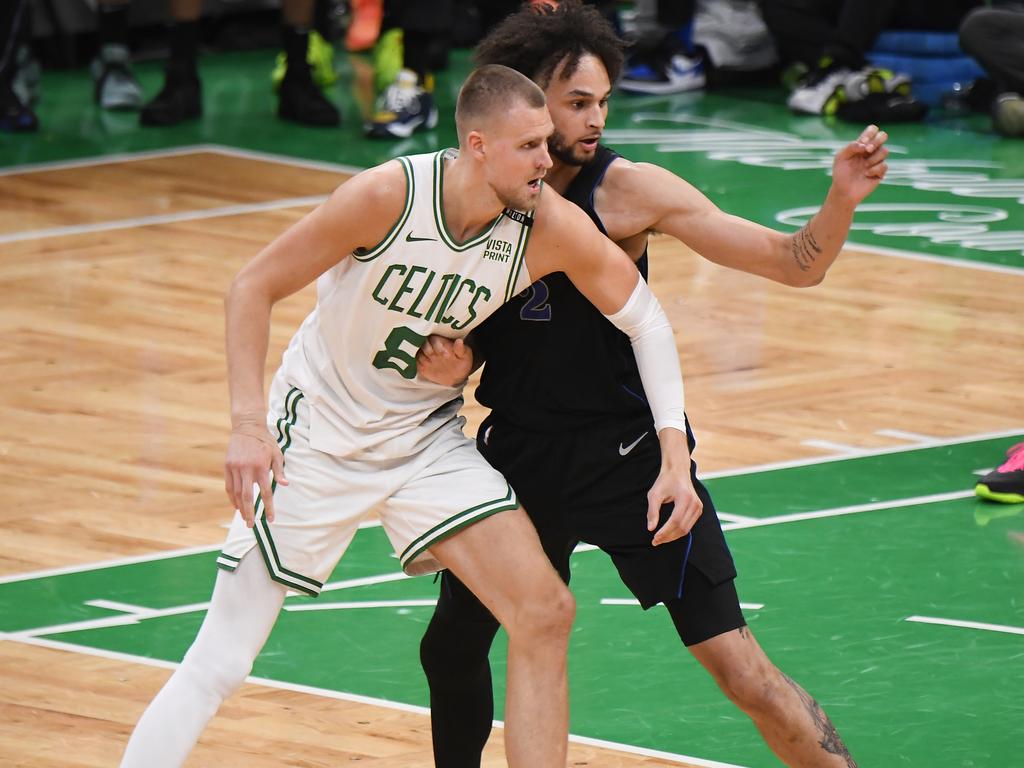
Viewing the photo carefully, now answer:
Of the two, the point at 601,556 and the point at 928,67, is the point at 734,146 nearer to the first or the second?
the point at 928,67

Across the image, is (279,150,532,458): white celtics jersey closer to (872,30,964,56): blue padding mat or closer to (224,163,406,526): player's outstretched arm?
(224,163,406,526): player's outstretched arm

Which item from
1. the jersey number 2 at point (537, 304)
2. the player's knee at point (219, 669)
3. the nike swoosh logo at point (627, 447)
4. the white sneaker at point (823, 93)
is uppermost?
the jersey number 2 at point (537, 304)

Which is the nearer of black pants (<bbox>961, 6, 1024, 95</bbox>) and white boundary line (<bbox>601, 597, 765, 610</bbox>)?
white boundary line (<bbox>601, 597, 765, 610</bbox>)

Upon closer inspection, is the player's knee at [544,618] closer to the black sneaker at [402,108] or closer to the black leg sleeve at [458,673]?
the black leg sleeve at [458,673]

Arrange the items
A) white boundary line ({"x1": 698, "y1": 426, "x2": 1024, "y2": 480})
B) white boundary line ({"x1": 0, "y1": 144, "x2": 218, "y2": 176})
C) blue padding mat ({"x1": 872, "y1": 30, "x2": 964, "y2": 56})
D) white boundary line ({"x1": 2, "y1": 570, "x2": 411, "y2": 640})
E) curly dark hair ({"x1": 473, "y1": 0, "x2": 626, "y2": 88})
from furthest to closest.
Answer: blue padding mat ({"x1": 872, "y1": 30, "x2": 964, "y2": 56}) → white boundary line ({"x1": 0, "y1": 144, "x2": 218, "y2": 176}) → white boundary line ({"x1": 698, "y1": 426, "x2": 1024, "y2": 480}) → white boundary line ({"x1": 2, "y1": 570, "x2": 411, "y2": 640}) → curly dark hair ({"x1": 473, "y1": 0, "x2": 626, "y2": 88})

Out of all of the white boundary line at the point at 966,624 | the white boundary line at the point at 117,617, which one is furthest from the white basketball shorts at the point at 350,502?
the white boundary line at the point at 966,624

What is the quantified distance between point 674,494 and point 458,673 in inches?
24.0

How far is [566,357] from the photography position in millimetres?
3572

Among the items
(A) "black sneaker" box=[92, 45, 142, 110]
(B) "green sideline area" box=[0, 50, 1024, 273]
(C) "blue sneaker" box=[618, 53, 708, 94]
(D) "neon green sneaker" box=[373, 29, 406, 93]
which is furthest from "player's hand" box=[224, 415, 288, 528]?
(C) "blue sneaker" box=[618, 53, 708, 94]

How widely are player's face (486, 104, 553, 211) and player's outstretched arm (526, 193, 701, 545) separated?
0.09 m

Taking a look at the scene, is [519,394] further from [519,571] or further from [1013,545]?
[1013,545]

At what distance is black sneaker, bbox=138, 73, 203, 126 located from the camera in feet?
36.4

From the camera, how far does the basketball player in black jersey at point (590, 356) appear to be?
3.48 metres

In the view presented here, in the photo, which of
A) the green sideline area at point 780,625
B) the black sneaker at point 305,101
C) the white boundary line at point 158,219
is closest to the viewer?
the green sideline area at point 780,625
